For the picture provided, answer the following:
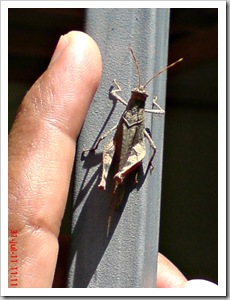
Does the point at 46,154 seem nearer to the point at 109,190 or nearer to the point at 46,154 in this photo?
the point at 46,154

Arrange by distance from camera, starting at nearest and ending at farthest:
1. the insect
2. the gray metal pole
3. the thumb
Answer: the gray metal pole
the insect
the thumb

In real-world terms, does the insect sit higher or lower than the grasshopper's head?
lower

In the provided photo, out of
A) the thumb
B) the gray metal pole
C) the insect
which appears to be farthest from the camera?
the thumb

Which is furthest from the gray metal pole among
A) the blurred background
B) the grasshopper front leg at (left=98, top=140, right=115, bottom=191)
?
the blurred background

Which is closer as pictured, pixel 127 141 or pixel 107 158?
pixel 107 158

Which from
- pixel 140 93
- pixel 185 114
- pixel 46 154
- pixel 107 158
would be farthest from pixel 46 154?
pixel 185 114

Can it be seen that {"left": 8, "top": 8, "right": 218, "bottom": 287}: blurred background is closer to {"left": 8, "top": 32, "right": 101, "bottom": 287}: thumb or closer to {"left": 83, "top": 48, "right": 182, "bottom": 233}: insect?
{"left": 8, "top": 32, "right": 101, "bottom": 287}: thumb
